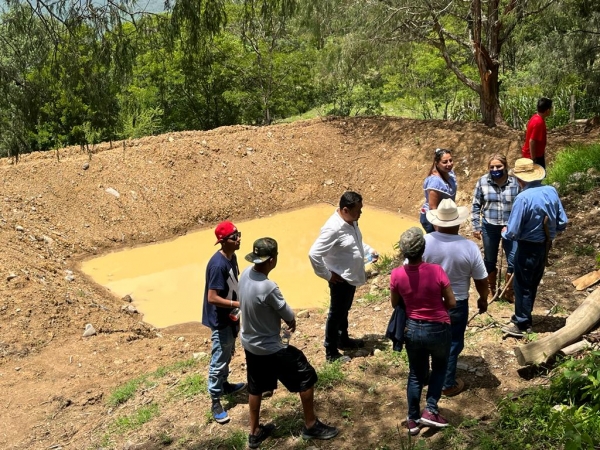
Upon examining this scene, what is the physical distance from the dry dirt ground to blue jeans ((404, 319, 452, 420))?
22cm

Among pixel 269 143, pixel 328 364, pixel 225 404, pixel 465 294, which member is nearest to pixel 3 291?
pixel 225 404

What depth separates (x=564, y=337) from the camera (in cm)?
416

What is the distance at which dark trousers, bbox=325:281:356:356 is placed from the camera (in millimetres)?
4547

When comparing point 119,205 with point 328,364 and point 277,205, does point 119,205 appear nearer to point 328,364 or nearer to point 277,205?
point 277,205

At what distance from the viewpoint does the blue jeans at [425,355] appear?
342cm

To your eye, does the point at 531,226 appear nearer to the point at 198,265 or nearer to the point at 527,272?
the point at 527,272

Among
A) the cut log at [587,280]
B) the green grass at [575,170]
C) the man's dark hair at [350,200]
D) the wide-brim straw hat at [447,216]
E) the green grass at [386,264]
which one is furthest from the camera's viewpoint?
the green grass at [575,170]

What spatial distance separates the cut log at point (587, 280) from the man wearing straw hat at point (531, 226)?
139cm

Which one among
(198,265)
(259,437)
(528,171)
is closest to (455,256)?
(528,171)

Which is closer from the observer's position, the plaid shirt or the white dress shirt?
the white dress shirt

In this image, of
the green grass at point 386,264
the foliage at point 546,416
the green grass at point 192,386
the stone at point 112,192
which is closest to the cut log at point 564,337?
the foliage at point 546,416

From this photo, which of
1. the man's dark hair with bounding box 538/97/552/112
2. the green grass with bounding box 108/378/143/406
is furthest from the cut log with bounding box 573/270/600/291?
the green grass with bounding box 108/378/143/406

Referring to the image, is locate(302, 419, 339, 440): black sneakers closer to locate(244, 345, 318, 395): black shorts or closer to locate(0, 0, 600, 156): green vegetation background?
locate(244, 345, 318, 395): black shorts

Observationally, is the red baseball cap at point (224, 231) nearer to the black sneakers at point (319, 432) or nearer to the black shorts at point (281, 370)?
the black shorts at point (281, 370)
